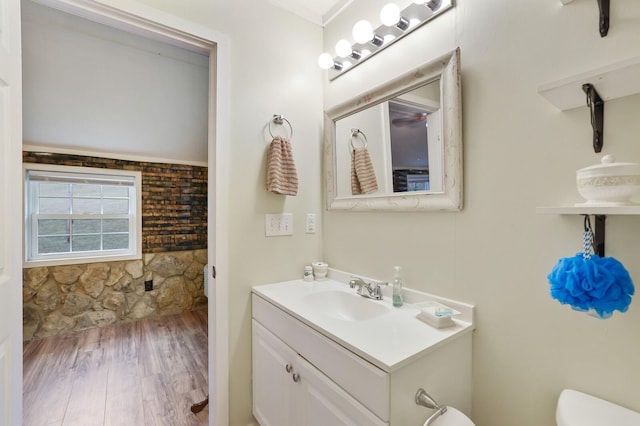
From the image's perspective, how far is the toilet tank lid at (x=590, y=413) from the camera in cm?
71

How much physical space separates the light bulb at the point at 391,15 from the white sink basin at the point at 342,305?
1265mm

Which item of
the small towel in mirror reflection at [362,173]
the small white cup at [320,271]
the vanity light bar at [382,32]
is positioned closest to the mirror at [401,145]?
the small towel in mirror reflection at [362,173]

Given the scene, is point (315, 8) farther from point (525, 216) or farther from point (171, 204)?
point (171, 204)

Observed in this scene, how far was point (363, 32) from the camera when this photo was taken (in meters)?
1.38

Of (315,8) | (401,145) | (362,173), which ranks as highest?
(315,8)

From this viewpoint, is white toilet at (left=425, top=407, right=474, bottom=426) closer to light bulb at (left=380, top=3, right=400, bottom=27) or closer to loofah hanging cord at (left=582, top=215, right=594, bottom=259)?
loofah hanging cord at (left=582, top=215, right=594, bottom=259)

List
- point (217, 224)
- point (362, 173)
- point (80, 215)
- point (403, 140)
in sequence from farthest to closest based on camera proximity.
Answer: point (80, 215)
point (362, 173)
point (217, 224)
point (403, 140)

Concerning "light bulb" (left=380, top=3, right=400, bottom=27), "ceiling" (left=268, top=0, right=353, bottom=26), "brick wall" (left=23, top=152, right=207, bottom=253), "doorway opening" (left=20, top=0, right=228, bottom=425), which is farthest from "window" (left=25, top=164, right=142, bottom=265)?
"light bulb" (left=380, top=3, right=400, bottom=27)

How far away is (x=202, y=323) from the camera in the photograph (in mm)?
3377

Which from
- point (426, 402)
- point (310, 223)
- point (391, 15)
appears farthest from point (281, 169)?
point (426, 402)

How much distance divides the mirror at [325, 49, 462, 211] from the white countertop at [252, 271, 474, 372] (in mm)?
437

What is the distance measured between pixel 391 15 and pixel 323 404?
1597 millimetres

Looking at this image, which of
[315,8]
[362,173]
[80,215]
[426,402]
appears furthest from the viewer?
[80,215]

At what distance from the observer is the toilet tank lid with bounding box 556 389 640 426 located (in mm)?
714
